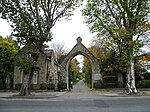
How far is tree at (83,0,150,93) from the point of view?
88.5ft

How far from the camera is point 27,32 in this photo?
24.3m

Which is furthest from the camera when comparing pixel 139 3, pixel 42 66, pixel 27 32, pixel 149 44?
pixel 42 66

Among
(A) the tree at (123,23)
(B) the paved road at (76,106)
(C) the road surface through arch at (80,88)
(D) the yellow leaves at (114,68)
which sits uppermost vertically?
(A) the tree at (123,23)

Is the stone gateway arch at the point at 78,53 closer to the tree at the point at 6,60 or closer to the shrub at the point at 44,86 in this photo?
the shrub at the point at 44,86

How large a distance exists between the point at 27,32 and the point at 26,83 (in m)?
5.65

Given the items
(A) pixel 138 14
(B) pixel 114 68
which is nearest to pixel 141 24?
(A) pixel 138 14

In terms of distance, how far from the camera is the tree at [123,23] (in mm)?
26984

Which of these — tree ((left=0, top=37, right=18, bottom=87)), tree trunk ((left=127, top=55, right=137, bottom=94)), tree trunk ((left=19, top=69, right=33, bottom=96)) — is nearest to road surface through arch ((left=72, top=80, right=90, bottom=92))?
tree ((left=0, top=37, right=18, bottom=87))

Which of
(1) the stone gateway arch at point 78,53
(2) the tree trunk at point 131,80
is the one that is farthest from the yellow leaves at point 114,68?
(2) the tree trunk at point 131,80

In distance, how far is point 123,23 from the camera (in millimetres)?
28875

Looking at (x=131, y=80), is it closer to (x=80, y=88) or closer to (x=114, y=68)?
(x=114, y=68)

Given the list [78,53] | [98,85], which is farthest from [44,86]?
[78,53]

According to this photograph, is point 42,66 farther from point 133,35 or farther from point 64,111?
point 64,111

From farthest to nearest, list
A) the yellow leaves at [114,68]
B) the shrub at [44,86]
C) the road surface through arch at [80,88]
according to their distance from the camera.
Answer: the road surface through arch at [80,88], the yellow leaves at [114,68], the shrub at [44,86]
